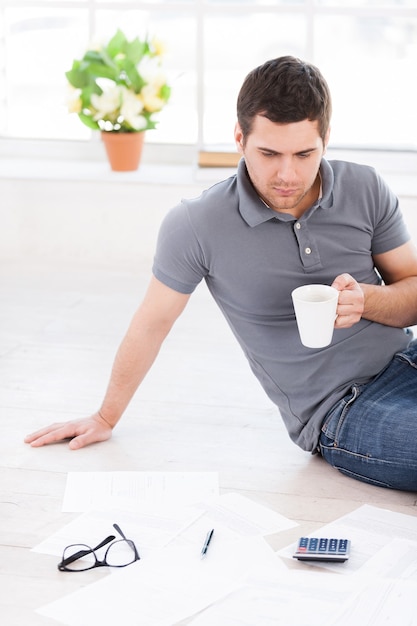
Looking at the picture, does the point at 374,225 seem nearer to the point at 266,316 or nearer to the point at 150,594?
the point at 266,316

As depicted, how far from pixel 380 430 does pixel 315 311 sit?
37 cm

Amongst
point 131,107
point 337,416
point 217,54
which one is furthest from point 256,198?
point 217,54

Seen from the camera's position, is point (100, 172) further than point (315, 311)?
Yes

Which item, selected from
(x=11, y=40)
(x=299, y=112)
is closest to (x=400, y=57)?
(x=11, y=40)

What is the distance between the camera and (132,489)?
85.5 inches

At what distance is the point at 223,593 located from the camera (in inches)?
69.0

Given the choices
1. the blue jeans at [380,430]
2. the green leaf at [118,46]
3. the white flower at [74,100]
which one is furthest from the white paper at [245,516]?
the green leaf at [118,46]

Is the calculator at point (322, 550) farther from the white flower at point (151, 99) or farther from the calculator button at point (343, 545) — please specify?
the white flower at point (151, 99)

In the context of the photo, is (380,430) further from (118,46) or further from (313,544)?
(118,46)

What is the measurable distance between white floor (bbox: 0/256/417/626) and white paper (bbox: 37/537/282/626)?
0.19 feet

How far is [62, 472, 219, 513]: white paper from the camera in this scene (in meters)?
2.11

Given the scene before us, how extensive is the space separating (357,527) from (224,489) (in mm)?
335

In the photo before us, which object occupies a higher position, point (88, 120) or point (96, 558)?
point (88, 120)

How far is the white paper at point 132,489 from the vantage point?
6.92ft
